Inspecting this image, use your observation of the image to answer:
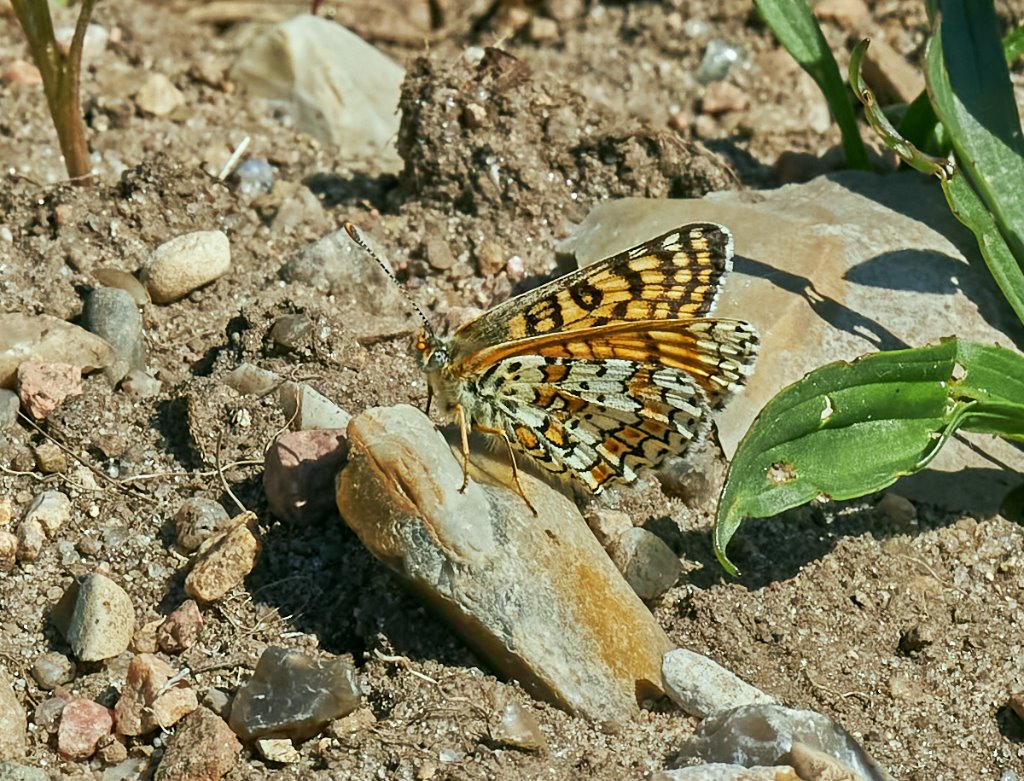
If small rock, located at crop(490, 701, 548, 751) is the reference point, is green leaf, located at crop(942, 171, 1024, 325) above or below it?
above

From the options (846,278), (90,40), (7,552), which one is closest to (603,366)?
(846,278)

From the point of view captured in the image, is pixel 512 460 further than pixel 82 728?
Yes

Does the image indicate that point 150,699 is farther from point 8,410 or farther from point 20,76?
point 20,76

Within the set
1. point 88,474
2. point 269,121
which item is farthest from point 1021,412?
point 269,121

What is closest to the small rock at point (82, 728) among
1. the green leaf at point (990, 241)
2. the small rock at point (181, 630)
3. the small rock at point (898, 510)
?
the small rock at point (181, 630)

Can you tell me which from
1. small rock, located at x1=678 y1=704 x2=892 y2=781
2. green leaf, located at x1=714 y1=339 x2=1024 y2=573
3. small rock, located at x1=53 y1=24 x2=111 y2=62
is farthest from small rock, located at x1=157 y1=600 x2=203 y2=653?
small rock, located at x1=53 y1=24 x2=111 y2=62

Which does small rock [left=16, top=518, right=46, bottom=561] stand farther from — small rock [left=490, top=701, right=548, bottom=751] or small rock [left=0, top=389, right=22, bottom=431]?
small rock [left=490, top=701, right=548, bottom=751]
